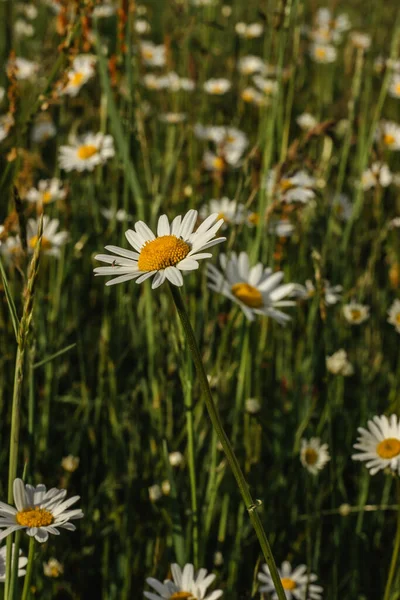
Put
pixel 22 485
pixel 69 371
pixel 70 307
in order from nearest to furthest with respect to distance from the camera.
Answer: pixel 22 485, pixel 69 371, pixel 70 307

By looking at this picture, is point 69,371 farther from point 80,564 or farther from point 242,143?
point 242,143

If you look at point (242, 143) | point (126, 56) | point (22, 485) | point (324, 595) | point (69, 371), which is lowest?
point (324, 595)

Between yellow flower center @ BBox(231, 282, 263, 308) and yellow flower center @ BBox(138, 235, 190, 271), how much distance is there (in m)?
0.62

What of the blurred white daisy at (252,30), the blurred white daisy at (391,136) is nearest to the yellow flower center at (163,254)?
the blurred white daisy at (391,136)

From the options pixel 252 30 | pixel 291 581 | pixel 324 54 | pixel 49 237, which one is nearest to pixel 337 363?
pixel 291 581

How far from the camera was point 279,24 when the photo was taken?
1.84 m

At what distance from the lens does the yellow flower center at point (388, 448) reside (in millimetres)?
1382

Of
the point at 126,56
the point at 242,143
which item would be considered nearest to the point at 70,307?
the point at 126,56

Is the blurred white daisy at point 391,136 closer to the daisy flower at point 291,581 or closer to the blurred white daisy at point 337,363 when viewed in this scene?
the blurred white daisy at point 337,363

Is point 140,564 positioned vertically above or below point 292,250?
below

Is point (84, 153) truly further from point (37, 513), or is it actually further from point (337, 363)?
point (37, 513)

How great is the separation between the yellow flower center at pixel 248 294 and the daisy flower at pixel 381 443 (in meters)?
0.38

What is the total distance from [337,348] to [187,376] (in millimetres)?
878

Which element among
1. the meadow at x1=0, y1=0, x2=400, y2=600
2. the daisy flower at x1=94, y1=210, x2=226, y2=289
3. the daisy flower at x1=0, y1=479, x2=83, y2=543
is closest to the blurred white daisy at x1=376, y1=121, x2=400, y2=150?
the meadow at x1=0, y1=0, x2=400, y2=600
